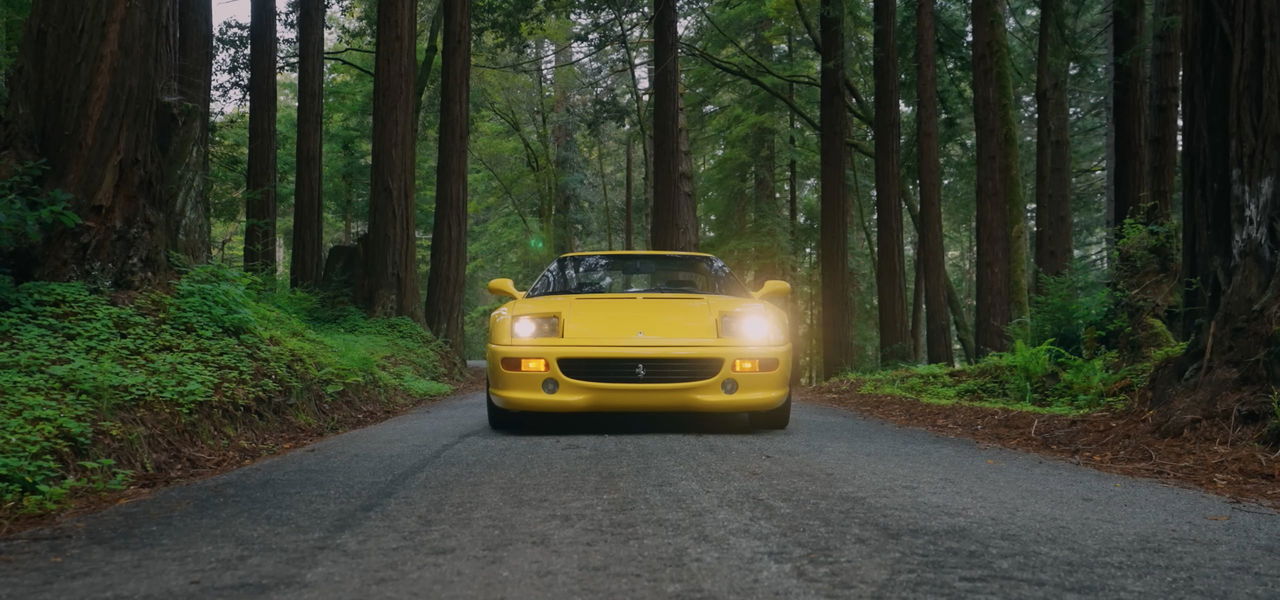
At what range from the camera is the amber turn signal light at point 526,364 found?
6215 millimetres

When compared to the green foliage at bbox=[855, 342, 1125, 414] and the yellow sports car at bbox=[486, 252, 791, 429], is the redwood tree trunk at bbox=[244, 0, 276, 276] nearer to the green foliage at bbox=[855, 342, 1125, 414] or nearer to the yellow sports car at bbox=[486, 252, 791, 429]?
the yellow sports car at bbox=[486, 252, 791, 429]

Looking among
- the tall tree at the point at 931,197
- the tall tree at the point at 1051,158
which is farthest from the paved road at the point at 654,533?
the tall tree at the point at 1051,158

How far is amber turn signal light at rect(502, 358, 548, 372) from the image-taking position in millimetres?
6215

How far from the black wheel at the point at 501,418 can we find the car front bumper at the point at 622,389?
18 cm

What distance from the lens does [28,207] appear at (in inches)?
252

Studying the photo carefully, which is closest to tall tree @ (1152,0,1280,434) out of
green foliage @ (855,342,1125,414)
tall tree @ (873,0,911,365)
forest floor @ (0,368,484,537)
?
green foliage @ (855,342,1125,414)

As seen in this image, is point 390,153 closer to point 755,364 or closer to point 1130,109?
point 755,364

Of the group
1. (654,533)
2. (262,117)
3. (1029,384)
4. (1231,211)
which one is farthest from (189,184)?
(262,117)

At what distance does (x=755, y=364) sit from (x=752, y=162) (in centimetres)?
2472

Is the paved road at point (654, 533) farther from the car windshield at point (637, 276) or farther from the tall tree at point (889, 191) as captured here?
the tall tree at point (889, 191)

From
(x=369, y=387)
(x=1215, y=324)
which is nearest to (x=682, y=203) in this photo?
(x=369, y=387)

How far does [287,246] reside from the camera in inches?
1623

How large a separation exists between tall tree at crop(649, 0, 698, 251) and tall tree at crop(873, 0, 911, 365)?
12.8ft

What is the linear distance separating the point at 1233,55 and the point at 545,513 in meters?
5.80
